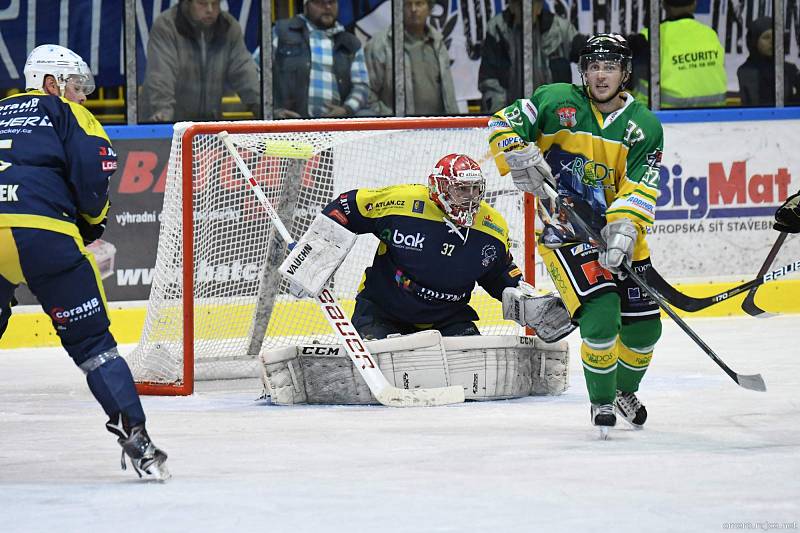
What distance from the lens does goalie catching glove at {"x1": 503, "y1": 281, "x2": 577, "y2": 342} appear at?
574cm

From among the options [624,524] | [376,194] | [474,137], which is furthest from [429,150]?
[624,524]

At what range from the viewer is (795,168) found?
361 inches

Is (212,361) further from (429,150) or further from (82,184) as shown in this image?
(82,184)

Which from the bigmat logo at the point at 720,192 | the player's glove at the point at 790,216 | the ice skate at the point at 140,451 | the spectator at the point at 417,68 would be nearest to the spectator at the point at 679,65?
the bigmat logo at the point at 720,192

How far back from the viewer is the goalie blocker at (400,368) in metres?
6.02

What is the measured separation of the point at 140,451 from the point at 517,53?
217 inches

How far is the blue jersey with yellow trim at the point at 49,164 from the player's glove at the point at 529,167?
1.42m

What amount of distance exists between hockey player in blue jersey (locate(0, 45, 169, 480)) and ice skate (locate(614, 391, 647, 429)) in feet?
5.56

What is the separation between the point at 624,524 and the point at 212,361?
3.39m

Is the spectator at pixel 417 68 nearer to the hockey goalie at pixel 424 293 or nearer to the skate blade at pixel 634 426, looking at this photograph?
the hockey goalie at pixel 424 293

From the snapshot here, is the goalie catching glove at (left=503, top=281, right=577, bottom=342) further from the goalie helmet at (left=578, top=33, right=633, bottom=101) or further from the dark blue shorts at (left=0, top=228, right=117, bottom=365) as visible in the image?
the dark blue shorts at (left=0, top=228, right=117, bottom=365)

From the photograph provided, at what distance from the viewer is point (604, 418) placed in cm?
512

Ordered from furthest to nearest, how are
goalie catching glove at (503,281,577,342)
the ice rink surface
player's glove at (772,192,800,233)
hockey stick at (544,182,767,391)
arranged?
goalie catching glove at (503,281,577,342)
player's glove at (772,192,800,233)
hockey stick at (544,182,767,391)
the ice rink surface

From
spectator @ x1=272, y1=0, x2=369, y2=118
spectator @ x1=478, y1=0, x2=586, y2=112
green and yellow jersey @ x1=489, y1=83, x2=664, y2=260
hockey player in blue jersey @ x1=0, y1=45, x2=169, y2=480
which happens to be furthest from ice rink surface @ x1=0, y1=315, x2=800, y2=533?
spectator @ x1=478, y1=0, x2=586, y2=112
